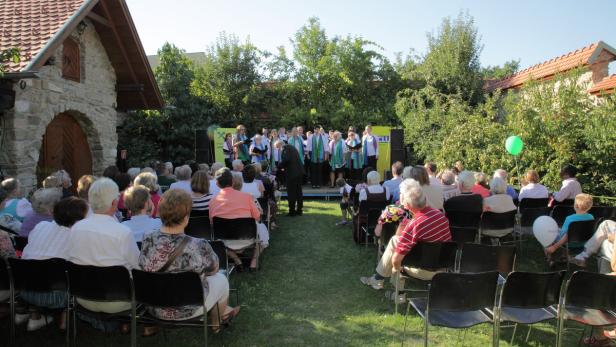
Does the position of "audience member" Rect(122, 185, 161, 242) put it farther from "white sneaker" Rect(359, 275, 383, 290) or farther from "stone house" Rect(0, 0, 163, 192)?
"stone house" Rect(0, 0, 163, 192)

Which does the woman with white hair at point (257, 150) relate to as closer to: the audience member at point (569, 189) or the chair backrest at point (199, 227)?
the chair backrest at point (199, 227)

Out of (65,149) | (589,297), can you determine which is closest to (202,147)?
(65,149)

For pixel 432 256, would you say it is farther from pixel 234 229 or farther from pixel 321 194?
pixel 321 194

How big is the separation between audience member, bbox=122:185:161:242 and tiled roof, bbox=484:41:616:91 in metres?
9.44

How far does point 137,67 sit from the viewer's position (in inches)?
456

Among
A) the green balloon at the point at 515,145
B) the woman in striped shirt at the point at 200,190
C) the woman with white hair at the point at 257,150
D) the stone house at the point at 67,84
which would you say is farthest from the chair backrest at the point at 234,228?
the woman with white hair at the point at 257,150

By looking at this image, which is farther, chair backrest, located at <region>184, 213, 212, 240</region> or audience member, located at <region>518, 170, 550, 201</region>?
audience member, located at <region>518, 170, 550, 201</region>

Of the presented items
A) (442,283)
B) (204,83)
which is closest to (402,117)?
(204,83)

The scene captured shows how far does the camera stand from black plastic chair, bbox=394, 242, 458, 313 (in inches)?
169

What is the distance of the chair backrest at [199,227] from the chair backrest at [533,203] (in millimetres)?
4638

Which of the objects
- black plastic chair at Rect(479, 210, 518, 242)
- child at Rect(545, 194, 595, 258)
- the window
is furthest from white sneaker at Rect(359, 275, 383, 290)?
the window

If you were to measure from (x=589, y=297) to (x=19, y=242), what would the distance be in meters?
4.81

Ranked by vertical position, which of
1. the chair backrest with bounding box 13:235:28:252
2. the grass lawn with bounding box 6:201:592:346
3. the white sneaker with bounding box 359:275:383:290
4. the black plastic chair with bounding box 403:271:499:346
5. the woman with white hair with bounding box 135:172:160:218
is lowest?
the grass lawn with bounding box 6:201:592:346

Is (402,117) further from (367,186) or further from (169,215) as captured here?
(169,215)
